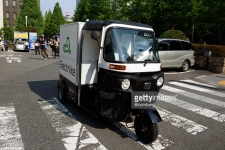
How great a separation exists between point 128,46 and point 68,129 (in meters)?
2.11

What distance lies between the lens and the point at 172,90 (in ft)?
28.4

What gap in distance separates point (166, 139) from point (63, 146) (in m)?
1.95

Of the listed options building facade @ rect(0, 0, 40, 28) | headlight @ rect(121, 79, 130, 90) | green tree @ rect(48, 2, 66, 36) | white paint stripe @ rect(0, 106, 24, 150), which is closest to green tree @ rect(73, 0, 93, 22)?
green tree @ rect(48, 2, 66, 36)

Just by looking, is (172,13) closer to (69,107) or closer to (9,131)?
(69,107)

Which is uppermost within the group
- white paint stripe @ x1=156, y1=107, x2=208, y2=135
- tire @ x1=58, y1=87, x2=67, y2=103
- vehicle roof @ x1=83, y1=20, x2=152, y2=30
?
vehicle roof @ x1=83, y1=20, x2=152, y2=30

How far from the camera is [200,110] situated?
6352mm

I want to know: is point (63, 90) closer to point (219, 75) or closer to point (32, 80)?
point (32, 80)

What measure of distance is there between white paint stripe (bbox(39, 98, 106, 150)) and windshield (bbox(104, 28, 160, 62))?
156 cm

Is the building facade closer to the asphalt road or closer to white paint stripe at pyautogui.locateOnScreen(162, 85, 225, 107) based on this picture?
the asphalt road

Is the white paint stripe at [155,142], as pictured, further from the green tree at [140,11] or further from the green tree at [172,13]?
the green tree at [140,11]

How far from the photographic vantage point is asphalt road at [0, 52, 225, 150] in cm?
412

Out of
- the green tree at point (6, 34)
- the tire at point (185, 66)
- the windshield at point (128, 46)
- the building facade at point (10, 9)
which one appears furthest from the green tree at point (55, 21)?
the windshield at point (128, 46)

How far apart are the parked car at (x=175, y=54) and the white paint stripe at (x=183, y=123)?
6365 millimetres

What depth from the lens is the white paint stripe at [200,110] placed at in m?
5.82
